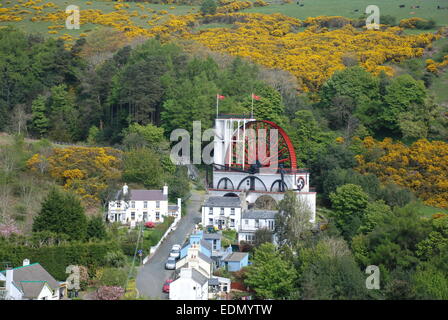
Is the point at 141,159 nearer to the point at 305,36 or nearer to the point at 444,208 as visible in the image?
the point at 444,208

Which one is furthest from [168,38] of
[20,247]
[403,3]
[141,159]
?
[20,247]

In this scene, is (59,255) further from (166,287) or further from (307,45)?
(307,45)

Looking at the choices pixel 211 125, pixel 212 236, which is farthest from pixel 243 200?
pixel 211 125

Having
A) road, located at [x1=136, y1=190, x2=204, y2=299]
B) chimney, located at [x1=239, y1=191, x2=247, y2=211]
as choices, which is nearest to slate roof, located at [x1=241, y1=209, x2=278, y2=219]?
chimney, located at [x1=239, y1=191, x2=247, y2=211]

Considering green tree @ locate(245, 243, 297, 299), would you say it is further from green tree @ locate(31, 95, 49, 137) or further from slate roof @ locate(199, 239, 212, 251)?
green tree @ locate(31, 95, 49, 137)

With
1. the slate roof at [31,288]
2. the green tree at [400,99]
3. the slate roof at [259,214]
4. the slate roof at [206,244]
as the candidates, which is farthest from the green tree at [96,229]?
the green tree at [400,99]

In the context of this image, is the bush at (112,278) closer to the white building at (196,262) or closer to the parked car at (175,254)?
the white building at (196,262)
